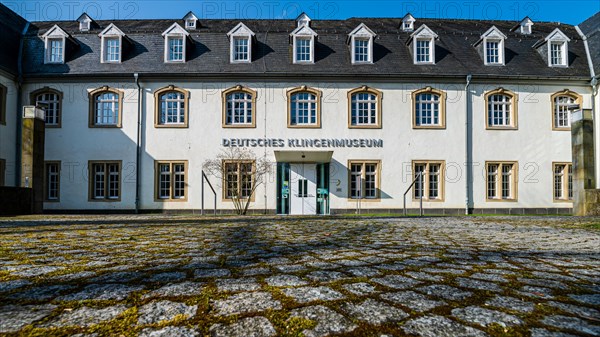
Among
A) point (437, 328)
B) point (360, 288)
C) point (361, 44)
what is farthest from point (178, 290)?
point (361, 44)

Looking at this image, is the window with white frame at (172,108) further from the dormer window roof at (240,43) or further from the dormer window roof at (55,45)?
the dormer window roof at (55,45)

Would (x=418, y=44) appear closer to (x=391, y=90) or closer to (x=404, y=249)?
(x=391, y=90)

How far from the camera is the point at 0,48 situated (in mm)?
16125

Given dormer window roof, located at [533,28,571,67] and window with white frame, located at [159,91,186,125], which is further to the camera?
dormer window roof, located at [533,28,571,67]

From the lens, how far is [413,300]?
194 cm

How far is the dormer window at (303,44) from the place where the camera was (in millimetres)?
17203

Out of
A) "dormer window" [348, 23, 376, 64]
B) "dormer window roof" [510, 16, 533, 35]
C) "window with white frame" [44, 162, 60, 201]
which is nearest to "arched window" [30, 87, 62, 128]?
"window with white frame" [44, 162, 60, 201]

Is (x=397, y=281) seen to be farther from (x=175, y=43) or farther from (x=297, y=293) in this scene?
(x=175, y=43)

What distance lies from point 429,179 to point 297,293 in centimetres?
1582

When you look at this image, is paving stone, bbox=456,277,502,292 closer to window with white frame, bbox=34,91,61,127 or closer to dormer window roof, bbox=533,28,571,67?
window with white frame, bbox=34,91,61,127

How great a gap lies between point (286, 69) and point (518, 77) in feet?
34.8

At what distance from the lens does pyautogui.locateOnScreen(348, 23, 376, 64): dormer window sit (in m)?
17.3

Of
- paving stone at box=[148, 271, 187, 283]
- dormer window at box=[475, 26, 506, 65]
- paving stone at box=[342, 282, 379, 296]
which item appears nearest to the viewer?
paving stone at box=[342, 282, 379, 296]

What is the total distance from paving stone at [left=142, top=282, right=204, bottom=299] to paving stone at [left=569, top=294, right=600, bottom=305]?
6.76ft
